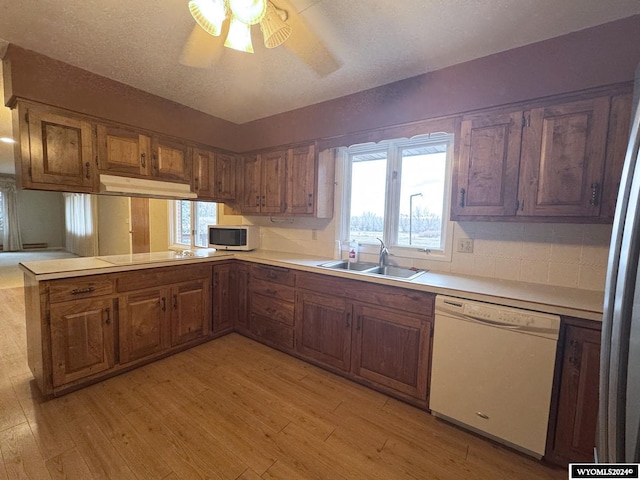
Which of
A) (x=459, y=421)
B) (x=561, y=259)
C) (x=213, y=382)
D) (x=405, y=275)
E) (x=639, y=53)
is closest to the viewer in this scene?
(x=639, y=53)

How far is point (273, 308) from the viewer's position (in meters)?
2.68

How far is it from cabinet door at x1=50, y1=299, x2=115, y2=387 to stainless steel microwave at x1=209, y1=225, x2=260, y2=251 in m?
1.28

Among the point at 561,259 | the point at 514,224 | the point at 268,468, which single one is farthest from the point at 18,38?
the point at 561,259

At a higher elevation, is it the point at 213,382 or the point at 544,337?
the point at 544,337

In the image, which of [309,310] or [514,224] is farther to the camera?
[309,310]

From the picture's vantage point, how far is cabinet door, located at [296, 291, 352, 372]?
7.31 feet

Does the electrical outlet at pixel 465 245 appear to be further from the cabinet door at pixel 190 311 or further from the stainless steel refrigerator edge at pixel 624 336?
the cabinet door at pixel 190 311

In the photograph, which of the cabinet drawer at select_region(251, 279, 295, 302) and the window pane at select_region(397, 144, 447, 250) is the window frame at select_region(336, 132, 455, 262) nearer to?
the window pane at select_region(397, 144, 447, 250)

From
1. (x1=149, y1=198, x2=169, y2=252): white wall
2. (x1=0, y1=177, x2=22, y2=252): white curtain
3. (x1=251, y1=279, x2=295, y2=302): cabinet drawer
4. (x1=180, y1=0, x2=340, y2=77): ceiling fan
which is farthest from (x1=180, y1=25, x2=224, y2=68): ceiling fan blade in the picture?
(x1=0, y1=177, x2=22, y2=252): white curtain

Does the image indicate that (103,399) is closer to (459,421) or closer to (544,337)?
(459,421)

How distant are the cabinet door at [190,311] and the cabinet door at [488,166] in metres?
2.40

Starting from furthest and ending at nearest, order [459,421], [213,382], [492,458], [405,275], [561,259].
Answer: [405,275] < [213,382] < [561,259] < [459,421] < [492,458]

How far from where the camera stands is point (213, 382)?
7.05 ft

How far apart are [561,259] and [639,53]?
3.91ft
